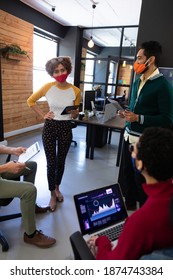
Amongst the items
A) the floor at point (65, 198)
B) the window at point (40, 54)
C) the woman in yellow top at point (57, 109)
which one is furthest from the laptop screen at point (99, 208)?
the window at point (40, 54)

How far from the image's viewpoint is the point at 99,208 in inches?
47.3

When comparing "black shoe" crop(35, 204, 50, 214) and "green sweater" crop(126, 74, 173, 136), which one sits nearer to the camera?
"green sweater" crop(126, 74, 173, 136)

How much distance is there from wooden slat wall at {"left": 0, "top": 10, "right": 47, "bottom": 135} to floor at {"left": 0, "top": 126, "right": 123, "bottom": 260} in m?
0.51

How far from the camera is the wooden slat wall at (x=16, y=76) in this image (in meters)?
4.20

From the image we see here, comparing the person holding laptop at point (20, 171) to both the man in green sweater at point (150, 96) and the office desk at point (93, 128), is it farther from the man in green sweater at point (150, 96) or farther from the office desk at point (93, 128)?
the office desk at point (93, 128)

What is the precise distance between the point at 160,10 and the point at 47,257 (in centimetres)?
276

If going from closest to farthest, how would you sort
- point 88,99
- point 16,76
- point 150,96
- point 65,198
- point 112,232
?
point 112,232
point 150,96
point 65,198
point 88,99
point 16,76

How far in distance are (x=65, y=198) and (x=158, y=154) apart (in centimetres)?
188

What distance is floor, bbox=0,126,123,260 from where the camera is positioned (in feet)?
5.53

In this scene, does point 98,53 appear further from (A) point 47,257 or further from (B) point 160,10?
(A) point 47,257

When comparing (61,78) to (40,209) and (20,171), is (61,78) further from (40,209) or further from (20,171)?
(40,209)

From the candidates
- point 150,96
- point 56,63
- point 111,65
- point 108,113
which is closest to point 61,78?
point 56,63

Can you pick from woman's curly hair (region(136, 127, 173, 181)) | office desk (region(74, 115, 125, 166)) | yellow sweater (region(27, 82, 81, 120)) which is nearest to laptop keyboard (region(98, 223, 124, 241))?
woman's curly hair (region(136, 127, 173, 181))

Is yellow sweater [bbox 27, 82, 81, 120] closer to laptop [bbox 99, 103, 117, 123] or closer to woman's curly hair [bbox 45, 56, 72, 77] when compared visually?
woman's curly hair [bbox 45, 56, 72, 77]
